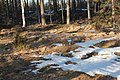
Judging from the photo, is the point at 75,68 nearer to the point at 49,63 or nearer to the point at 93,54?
the point at 49,63

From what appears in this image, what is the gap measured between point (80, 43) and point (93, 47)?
1.63 m

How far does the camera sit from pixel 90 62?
13133 mm

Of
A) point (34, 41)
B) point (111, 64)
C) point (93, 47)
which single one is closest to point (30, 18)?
point (34, 41)

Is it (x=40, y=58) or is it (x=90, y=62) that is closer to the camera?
(x=90, y=62)

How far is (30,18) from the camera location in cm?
5219

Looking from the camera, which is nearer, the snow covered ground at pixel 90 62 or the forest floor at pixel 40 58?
the forest floor at pixel 40 58

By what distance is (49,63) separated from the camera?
1324 cm

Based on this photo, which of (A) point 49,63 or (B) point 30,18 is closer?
(A) point 49,63

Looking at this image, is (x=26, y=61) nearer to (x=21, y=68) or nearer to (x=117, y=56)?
(x=21, y=68)

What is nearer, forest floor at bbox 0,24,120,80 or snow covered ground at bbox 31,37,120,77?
forest floor at bbox 0,24,120,80

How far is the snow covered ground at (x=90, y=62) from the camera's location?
11.9 metres

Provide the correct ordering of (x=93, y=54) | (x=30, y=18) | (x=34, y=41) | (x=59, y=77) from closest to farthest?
1. (x=59, y=77)
2. (x=93, y=54)
3. (x=34, y=41)
4. (x=30, y=18)

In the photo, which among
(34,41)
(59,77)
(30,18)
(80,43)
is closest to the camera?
(59,77)

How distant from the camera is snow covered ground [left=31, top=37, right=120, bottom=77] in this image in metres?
11.9
